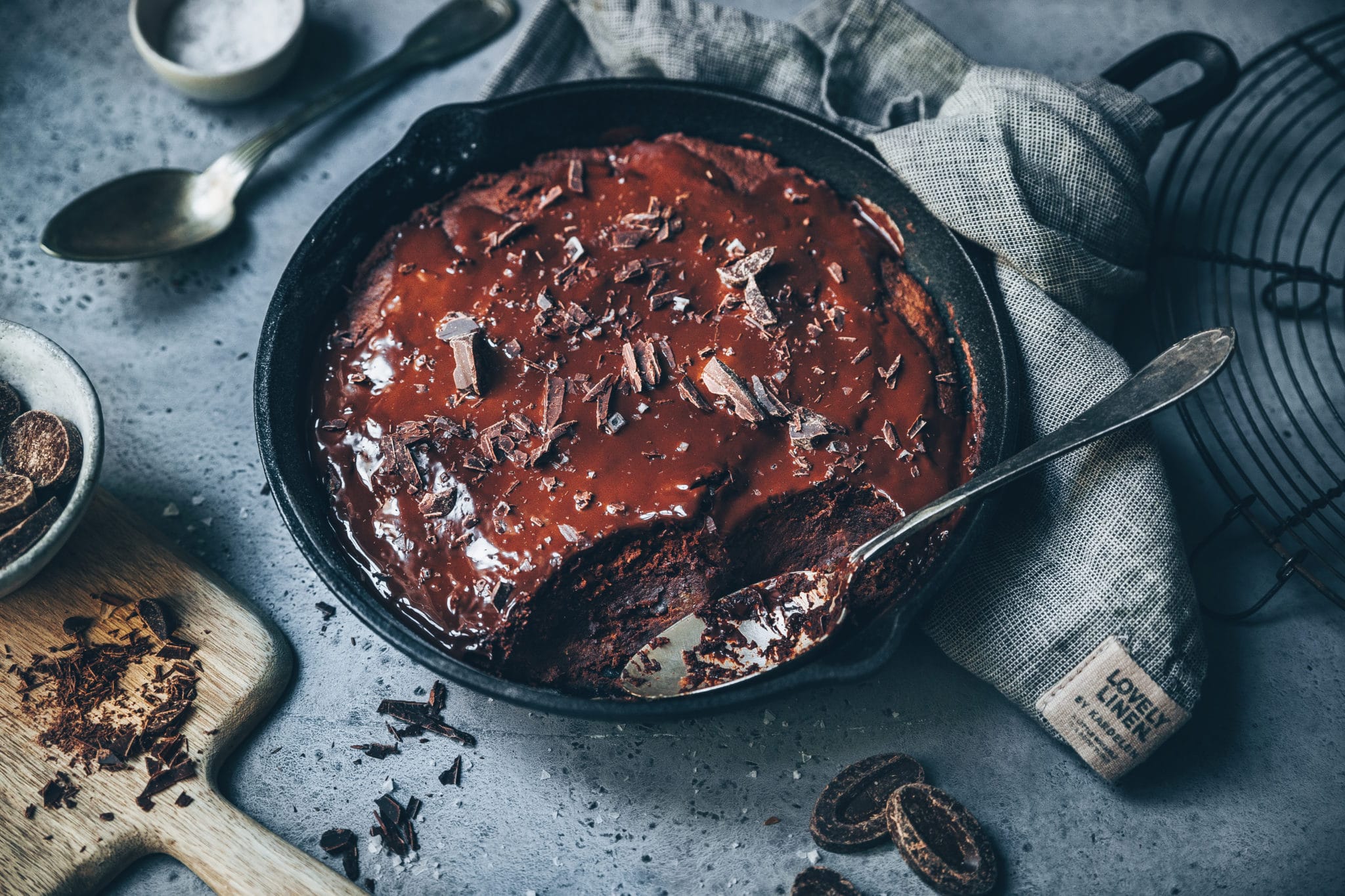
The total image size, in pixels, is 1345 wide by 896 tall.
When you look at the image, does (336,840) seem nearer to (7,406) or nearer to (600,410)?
(600,410)

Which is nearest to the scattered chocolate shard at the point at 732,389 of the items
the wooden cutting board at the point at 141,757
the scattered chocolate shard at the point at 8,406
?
the wooden cutting board at the point at 141,757

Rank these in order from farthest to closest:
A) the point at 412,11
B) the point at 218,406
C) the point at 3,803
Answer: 1. the point at 412,11
2. the point at 218,406
3. the point at 3,803

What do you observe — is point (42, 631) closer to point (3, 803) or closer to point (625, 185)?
point (3, 803)

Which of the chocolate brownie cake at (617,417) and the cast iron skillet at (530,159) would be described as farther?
the chocolate brownie cake at (617,417)

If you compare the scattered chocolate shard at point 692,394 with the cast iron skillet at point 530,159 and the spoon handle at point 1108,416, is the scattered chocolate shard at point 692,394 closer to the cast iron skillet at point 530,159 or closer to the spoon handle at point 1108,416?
the spoon handle at point 1108,416

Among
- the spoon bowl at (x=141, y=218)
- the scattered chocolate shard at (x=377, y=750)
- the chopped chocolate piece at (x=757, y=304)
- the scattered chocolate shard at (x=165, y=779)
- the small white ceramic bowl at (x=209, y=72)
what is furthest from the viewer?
the small white ceramic bowl at (x=209, y=72)

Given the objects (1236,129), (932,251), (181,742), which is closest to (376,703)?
(181,742)

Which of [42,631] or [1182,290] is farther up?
[1182,290]
